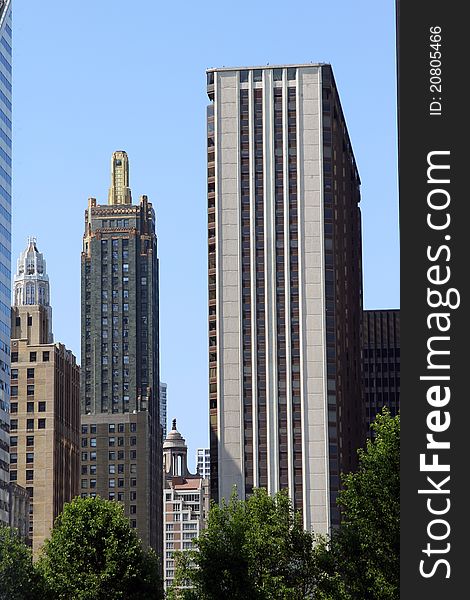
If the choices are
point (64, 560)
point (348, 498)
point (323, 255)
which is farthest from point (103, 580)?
point (323, 255)

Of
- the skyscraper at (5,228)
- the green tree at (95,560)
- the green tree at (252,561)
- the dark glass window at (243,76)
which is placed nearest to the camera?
the green tree at (95,560)

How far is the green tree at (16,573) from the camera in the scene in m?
77.7

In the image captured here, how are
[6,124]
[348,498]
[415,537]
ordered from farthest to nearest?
1. [6,124]
2. [348,498]
3. [415,537]

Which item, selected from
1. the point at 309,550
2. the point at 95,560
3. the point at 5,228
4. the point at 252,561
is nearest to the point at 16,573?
the point at 95,560

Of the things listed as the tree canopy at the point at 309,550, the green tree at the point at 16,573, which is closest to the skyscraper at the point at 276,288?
the tree canopy at the point at 309,550

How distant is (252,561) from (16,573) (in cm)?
1285

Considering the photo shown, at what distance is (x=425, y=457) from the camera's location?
23.9 metres

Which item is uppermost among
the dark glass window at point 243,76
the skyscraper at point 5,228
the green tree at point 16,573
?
the dark glass window at point 243,76

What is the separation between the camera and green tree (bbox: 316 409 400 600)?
72706 mm

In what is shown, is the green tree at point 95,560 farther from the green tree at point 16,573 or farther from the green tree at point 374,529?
the green tree at point 374,529

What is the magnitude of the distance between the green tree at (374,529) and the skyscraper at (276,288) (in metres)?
67.0

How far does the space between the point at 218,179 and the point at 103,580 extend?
78.7 metres

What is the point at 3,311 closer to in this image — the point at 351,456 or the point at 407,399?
the point at 351,456

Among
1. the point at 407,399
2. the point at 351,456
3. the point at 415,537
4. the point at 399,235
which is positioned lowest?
the point at 415,537
